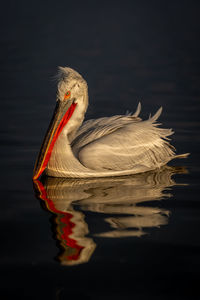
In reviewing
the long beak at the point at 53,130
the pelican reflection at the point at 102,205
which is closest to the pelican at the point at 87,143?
the long beak at the point at 53,130

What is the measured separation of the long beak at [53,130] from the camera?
5.47 m

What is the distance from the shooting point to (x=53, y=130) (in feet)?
18.2

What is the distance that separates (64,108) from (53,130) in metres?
0.29

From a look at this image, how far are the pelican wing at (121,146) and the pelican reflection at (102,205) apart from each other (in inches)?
5.8

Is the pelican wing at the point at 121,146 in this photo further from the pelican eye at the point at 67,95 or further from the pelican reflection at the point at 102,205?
the pelican eye at the point at 67,95

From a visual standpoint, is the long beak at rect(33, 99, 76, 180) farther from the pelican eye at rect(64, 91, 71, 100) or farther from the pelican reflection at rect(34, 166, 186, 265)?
the pelican reflection at rect(34, 166, 186, 265)

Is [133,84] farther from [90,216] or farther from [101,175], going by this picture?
[90,216]

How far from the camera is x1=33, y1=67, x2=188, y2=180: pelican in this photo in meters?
5.48

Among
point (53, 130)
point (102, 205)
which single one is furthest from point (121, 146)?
point (102, 205)

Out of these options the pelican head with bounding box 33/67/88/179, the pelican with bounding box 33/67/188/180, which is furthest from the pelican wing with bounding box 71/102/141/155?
the pelican head with bounding box 33/67/88/179

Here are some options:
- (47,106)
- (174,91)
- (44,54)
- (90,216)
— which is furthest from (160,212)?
(44,54)

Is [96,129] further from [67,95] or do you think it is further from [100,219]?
[100,219]

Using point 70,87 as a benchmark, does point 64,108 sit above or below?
below

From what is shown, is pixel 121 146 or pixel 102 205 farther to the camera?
pixel 121 146
